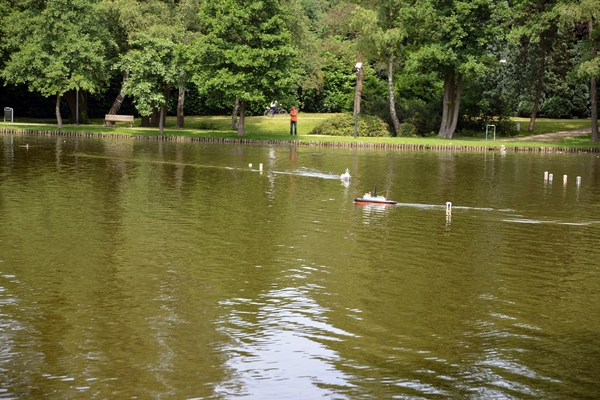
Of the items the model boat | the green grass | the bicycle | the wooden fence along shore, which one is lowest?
the model boat

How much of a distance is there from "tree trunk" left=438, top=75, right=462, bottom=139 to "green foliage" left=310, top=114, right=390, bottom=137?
434cm

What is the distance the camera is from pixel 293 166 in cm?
4112

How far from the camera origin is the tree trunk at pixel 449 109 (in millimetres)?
61184

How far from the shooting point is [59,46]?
200ft

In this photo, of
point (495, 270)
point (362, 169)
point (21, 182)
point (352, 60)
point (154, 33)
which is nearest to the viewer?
point (495, 270)

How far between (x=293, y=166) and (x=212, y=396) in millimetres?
29880

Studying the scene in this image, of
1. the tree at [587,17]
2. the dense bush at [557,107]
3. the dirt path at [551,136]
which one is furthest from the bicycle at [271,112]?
the tree at [587,17]

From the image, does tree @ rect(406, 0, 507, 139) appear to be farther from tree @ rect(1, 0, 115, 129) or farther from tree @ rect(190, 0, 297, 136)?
tree @ rect(1, 0, 115, 129)

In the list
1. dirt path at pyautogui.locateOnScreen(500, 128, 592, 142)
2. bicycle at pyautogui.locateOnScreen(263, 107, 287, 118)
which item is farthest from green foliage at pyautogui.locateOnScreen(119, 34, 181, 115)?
dirt path at pyautogui.locateOnScreen(500, 128, 592, 142)

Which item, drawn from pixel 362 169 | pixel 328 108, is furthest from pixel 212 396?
pixel 328 108

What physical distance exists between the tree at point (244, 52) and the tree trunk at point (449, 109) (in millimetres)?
11881

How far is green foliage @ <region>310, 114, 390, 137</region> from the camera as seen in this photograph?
63.0m

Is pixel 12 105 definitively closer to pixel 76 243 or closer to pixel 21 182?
pixel 21 182

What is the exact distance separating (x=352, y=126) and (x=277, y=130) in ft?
22.2
